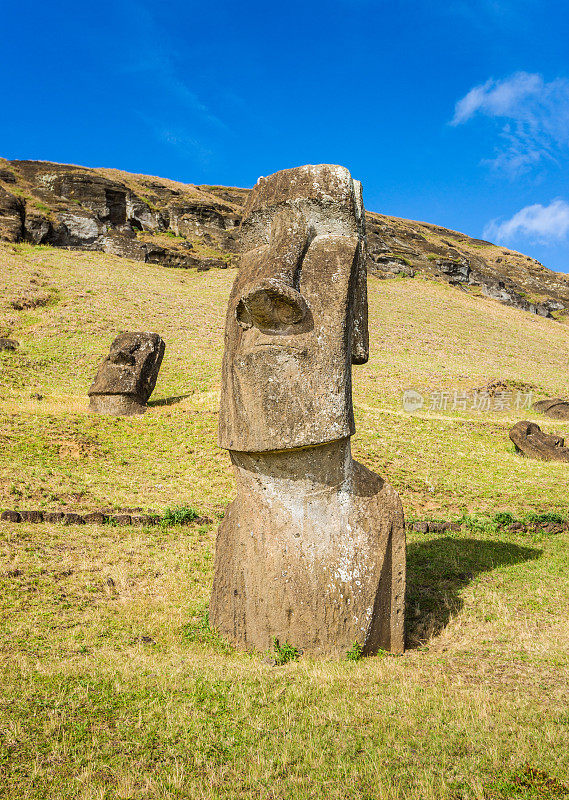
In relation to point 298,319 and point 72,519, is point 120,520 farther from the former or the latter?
point 298,319

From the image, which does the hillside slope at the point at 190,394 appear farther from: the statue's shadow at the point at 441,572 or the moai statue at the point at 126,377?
the statue's shadow at the point at 441,572

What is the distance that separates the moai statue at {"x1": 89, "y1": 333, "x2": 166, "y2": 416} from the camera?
57.5 ft

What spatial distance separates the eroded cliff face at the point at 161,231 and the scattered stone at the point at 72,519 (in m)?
38.0

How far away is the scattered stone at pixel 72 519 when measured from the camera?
9367 millimetres

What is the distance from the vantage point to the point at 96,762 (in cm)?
335

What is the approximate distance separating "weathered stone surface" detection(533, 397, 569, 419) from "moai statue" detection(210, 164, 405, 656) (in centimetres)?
1967

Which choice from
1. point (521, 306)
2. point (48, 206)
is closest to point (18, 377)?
point (48, 206)

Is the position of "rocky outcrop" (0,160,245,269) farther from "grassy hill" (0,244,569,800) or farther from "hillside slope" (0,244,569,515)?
"grassy hill" (0,244,569,800)

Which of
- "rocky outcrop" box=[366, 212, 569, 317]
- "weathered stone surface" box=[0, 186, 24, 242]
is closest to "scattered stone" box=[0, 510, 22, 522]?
"weathered stone surface" box=[0, 186, 24, 242]

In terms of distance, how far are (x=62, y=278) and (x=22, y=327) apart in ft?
33.7

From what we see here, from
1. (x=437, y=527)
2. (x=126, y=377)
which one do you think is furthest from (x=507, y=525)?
(x=126, y=377)

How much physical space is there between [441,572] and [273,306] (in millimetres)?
4667

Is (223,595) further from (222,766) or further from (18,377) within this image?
(18,377)

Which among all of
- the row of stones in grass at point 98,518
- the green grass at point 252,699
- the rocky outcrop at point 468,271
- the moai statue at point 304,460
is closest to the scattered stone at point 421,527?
the green grass at point 252,699
